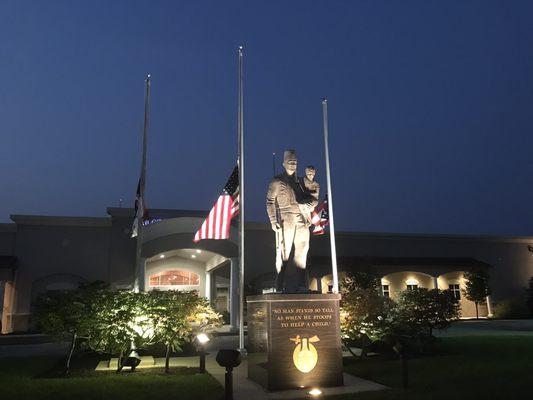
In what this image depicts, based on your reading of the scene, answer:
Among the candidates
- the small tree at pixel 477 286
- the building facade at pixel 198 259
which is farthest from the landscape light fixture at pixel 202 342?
the small tree at pixel 477 286

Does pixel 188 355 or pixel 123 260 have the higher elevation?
pixel 123 260

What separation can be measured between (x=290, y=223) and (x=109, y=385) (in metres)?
5.38

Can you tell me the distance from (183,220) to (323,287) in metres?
12.4

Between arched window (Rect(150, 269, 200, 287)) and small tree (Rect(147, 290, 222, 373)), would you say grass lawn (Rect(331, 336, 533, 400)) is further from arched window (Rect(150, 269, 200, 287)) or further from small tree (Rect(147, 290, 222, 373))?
arched window (Rect(150, 269, 200, 287))

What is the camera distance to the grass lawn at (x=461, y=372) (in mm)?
9188

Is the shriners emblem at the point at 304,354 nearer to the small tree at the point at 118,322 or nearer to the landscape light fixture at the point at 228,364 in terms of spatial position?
the landscape light fixture at the point at 228,364

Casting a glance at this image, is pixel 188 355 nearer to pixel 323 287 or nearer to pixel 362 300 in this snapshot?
pixel 362 300

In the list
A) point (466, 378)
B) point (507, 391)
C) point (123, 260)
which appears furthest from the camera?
point (123, 260)

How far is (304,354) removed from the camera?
32.3 ft

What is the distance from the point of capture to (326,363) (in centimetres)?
998

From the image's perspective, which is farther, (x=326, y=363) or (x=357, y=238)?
(x=357, y=238)

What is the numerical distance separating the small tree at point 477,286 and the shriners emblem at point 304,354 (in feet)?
94.3

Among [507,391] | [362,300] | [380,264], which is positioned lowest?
[507,391]

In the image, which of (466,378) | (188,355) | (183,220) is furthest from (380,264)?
(466,378)
